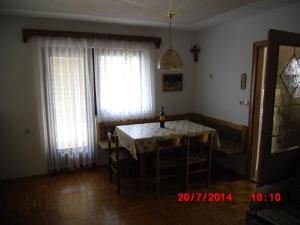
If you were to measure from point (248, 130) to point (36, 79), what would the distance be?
134 inches

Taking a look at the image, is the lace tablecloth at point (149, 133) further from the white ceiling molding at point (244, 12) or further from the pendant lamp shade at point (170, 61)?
the white ceiling molding at point (244, 12)

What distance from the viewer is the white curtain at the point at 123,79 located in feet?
12.9

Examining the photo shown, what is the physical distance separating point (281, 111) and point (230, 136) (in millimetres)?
1524

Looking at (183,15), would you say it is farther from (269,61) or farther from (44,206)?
A: (44,206)

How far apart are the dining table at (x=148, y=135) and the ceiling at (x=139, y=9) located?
65.4 inches

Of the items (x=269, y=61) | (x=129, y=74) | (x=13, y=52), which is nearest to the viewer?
(x=269, y=61)

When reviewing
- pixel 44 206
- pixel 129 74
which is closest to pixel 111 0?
pixel 129 74

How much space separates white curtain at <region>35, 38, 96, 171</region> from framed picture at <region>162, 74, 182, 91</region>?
1.41m

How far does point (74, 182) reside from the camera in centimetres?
366

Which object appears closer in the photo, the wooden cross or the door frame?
the door frame

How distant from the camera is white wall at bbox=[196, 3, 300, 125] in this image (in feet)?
10.4

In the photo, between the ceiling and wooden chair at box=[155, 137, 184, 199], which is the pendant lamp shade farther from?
wooden chair at box=[155, 137, 184, 199]
